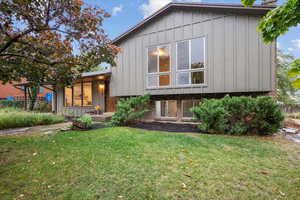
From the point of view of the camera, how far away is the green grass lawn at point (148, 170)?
82.0 inches

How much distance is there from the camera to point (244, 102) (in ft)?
17.4

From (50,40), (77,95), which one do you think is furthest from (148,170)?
(77,95)

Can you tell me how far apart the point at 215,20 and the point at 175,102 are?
15.4 feet

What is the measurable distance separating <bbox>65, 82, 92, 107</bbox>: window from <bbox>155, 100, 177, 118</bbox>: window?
6278mm

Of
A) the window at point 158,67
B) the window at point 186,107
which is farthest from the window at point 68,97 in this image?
the window at point 186,107

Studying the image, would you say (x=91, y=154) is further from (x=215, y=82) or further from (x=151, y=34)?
(x=151, y=34)

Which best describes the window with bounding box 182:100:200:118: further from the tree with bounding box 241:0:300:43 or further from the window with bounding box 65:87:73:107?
the window with bounding box 65:87:73:107

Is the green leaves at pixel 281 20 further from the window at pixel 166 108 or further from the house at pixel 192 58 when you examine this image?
the window at pixel 166 108

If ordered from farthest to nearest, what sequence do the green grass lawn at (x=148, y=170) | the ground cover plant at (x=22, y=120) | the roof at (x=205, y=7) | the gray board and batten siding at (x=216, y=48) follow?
the ground cover plant at (x=22, y=120) → the gray board and batten siding at (x=216, y=48) → the roof at (x=205, y=7) → the green grass lawn at (x=148, y=170)

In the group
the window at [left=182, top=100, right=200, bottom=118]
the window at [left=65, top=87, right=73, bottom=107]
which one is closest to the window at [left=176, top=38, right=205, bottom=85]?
the window at [left=182, top=100, right=200, bottom=118]

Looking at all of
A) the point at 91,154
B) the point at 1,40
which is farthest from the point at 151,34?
the point at 91,154

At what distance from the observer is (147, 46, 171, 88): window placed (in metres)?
8.05

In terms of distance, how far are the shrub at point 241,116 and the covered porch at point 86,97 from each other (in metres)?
7.69

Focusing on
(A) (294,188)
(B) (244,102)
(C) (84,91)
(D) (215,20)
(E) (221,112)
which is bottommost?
Result: (A) (294,188)
